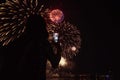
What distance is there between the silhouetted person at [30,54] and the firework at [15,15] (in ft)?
6.22

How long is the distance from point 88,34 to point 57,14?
1012cm

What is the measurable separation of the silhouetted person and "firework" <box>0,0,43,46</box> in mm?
1895

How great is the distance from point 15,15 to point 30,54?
287 cm

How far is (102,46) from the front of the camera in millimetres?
21500

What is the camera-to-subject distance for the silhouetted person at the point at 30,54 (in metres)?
4.37

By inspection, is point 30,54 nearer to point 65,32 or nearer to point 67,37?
point 65,32

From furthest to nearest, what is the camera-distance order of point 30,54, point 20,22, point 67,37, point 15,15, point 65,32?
point 67,37 < point 15,15 < point 65,32 < point 20,22 < point 30,54

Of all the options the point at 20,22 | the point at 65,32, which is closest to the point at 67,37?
the point at 65,32

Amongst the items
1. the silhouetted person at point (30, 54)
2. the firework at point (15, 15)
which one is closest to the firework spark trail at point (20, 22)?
the firework at point (15, 15)

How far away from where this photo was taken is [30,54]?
177 inches

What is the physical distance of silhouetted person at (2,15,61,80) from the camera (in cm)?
437

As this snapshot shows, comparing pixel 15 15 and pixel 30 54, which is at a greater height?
pixel 15 15

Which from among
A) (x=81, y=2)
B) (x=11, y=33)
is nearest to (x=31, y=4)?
(x=11, y=33)

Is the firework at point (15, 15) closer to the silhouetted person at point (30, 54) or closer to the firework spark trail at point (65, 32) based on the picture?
the firework spark trail at point (65, 32)
